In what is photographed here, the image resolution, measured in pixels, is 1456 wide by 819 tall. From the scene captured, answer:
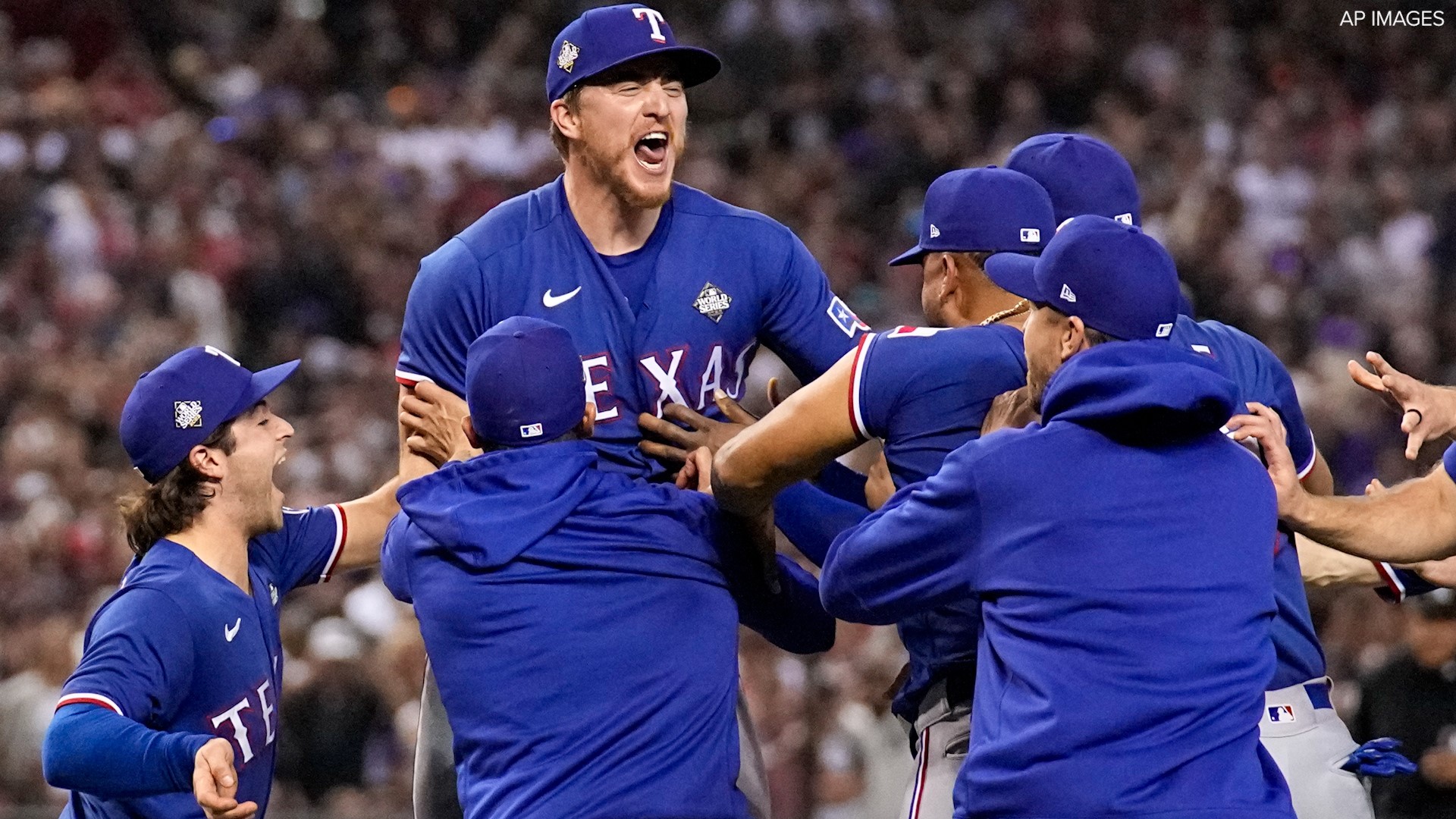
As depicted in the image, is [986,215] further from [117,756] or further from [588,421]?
[117,756]

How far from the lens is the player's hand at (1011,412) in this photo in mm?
3695

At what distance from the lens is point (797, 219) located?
12.6 metres

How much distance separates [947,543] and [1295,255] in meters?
9.20

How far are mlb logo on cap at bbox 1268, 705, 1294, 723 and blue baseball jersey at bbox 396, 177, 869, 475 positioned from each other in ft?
4.31

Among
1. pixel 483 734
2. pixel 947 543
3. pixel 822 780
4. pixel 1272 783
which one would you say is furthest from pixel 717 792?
pixel 822 780

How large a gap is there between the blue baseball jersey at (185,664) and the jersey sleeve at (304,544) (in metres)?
0.12

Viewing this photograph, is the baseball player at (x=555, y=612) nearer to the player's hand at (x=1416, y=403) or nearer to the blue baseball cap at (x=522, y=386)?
the blue baseball cap at (x=522, y=386)

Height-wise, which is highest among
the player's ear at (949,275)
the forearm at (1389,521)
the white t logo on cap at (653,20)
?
the white t logo on cap at (653,20)

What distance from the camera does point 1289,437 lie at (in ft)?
14.5

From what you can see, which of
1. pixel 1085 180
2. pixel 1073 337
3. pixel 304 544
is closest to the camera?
pixel 1073 337

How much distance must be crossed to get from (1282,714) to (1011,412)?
1173 mm

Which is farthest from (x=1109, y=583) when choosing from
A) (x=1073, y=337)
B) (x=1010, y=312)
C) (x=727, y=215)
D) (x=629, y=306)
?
(x=727, y=215)

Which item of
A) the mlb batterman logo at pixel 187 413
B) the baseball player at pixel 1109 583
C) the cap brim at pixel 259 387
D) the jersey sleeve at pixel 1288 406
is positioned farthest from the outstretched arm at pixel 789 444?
the mlb batterman logo at pixel 187 413

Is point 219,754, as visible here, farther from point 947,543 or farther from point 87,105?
point 87,105
